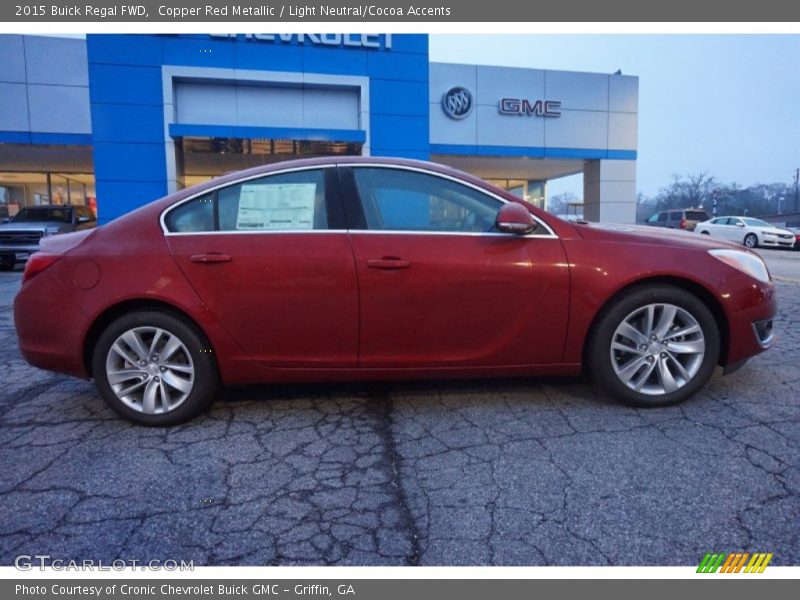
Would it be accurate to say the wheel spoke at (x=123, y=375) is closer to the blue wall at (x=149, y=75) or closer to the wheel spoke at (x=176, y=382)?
the wheel spoke at (x=176, y=382)

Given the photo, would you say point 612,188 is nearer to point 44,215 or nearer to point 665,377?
point 44,215

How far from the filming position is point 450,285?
317 centimetres

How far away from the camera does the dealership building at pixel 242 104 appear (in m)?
15.2

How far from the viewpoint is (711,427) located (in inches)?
121

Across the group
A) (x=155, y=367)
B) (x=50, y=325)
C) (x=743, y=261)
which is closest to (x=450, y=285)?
(x=155, y=367)

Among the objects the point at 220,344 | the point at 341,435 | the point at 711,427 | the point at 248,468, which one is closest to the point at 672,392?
the point at 711,427

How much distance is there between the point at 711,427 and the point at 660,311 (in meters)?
0.71

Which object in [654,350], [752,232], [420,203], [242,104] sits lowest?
[654,350]

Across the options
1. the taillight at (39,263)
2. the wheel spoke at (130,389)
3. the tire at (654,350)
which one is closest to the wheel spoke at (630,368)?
the tire at (654,350)

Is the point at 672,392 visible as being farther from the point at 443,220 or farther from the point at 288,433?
the point at 288,433

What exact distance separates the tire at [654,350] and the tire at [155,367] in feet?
7.70

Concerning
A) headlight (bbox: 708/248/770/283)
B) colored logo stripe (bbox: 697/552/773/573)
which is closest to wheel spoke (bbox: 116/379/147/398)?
colored logo stripe (bbox: 697/552/773/573)

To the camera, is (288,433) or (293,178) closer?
(288,433)

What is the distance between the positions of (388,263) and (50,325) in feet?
6.67
